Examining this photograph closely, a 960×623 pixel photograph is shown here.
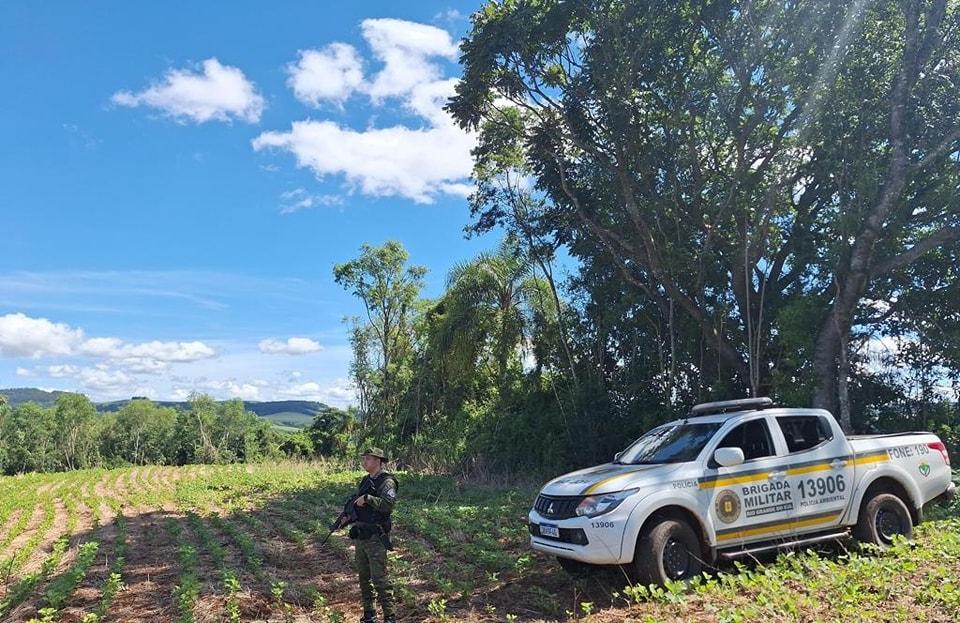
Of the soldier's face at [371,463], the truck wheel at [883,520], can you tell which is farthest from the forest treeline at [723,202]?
the soldier's face at [371,463]

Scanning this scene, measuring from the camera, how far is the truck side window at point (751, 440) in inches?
269

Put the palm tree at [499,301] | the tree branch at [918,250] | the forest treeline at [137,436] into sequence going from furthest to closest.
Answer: the forest treeline at [137,436] < the palm tree at [499,301] < the tree branch at [918,250]

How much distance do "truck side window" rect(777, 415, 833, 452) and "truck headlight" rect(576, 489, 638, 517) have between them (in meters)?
2.25

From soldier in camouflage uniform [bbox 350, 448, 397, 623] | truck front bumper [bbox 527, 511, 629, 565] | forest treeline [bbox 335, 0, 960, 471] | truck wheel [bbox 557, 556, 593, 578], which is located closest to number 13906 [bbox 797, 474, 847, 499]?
truck front bumper [bbox 527, 511, 629, 565]

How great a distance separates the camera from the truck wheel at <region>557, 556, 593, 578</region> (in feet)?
22.1

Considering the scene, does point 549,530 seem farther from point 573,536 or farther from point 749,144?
point 749,144

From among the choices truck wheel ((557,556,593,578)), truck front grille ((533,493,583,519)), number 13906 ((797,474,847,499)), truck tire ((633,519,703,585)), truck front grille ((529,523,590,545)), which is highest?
truck front grille ((533,493,583,519))

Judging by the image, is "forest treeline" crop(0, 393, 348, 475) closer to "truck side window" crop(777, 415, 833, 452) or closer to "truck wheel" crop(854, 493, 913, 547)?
"truck side window" crop(777, 415, 833, 452)

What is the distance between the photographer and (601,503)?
19.7ft

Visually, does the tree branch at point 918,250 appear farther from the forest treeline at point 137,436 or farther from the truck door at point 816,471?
the forest treeline at point 137,436

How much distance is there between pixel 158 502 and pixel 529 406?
35.8 feet

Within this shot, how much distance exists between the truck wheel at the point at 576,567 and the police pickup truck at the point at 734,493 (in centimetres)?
3

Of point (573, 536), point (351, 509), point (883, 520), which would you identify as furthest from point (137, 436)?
point (883, 520)

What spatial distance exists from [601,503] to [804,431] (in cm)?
283
